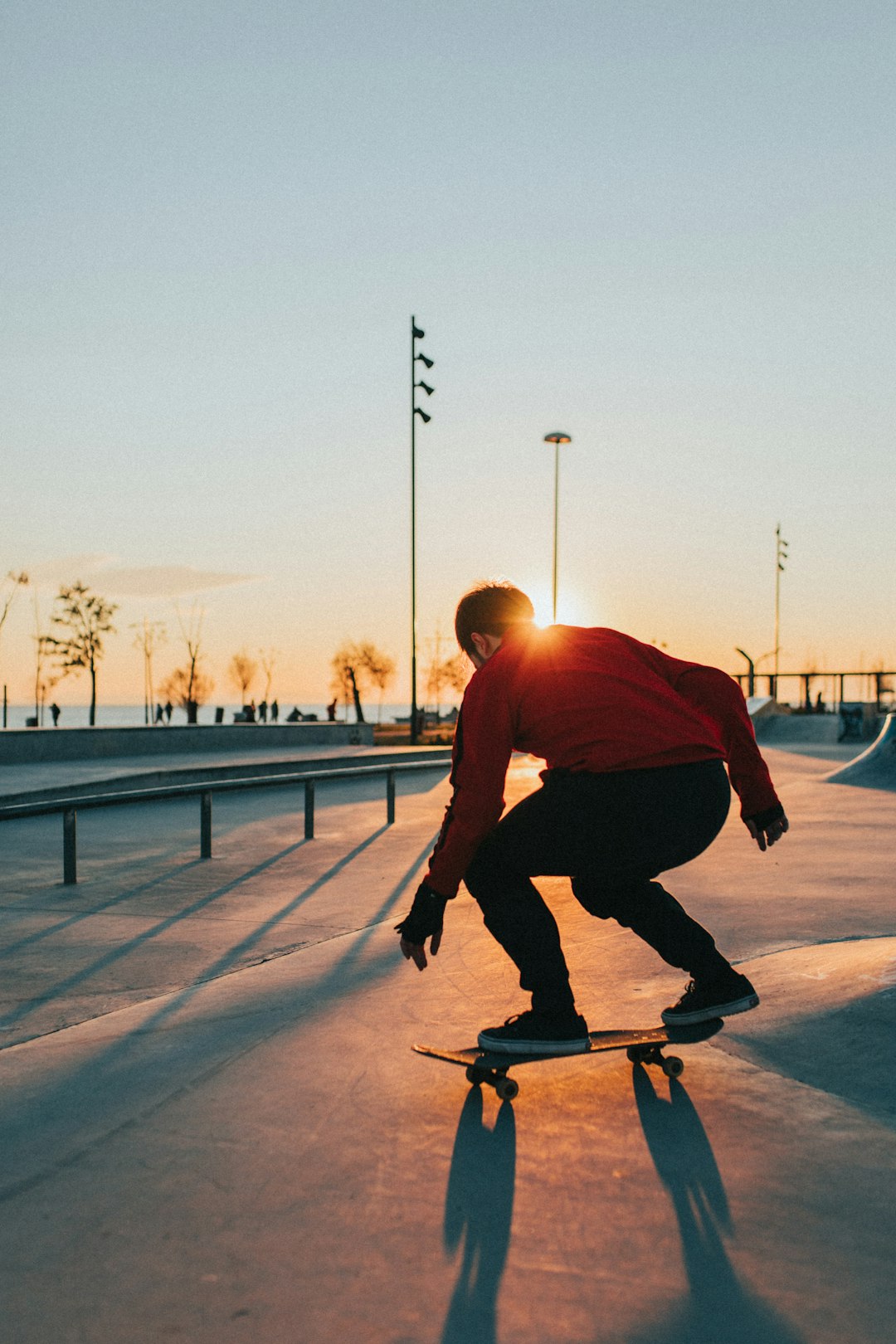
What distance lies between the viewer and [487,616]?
284 cm

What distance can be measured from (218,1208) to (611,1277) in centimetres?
85

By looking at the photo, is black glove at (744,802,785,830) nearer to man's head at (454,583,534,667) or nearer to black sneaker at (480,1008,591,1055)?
black sneaker at (480,1008,591,1055)

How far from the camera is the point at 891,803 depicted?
10.7 metres

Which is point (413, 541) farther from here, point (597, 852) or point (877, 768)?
point (597, 852)

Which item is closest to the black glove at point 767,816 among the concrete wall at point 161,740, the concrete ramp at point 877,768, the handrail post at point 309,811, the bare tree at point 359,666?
the handrail post at point 309,811

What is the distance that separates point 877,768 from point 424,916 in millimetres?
11778

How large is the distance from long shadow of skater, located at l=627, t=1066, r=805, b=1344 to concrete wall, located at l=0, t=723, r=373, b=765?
19.0 m

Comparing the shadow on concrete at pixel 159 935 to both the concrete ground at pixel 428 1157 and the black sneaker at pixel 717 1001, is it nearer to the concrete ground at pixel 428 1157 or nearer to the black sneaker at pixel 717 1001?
the concrete ground at pixel 428 1157

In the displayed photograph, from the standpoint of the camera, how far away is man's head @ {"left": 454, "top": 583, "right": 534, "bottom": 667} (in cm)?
283

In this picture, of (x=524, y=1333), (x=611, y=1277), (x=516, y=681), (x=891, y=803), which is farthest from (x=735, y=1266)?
(x=891, y=803)

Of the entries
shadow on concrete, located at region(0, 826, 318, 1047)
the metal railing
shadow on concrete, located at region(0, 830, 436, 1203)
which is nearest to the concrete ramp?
the metal railing

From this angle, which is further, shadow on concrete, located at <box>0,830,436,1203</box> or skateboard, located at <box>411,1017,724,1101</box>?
skateboard, located at <box>411,1017,724,1101</box>

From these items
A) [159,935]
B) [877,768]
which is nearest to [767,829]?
[159,935]

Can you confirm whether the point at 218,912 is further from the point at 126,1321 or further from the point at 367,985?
the point at 126,1321
